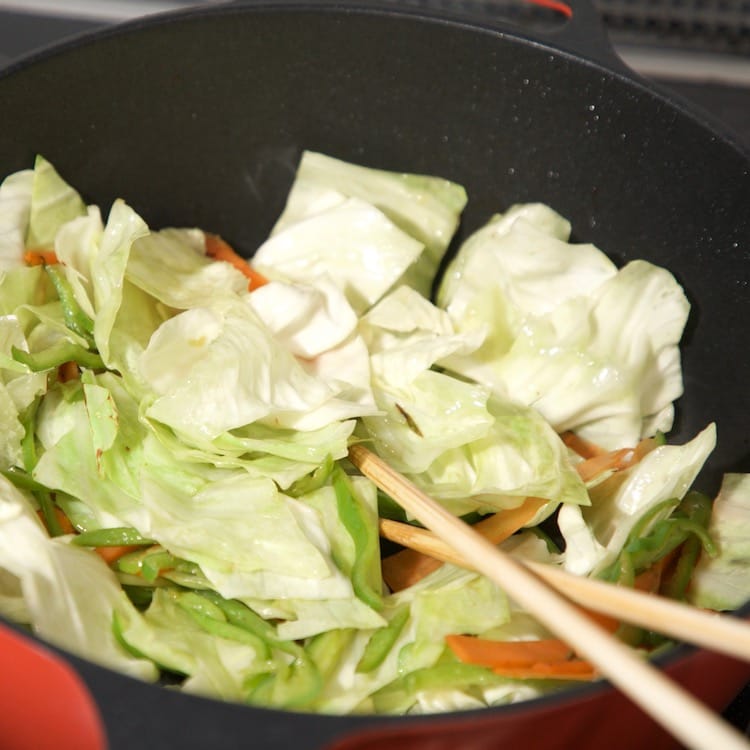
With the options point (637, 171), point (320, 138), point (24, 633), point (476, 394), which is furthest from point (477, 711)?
point (320, 138)

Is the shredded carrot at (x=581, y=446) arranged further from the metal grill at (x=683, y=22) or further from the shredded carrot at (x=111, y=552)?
the metal grill at (x=683, y=22)

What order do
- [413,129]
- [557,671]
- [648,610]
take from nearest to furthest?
[648,610], [557,671], [413,129]

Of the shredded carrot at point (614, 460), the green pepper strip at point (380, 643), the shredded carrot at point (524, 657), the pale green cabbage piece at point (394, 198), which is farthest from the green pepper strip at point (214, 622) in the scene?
the pale green cabbage piece at point (394, 198)

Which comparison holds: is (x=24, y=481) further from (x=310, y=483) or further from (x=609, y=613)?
(x=609, y=613)

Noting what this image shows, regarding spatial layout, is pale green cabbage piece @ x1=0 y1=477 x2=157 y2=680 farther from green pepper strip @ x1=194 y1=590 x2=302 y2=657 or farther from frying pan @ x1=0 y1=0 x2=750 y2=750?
frying pan @ x1=0 y1=0 x2=750 y2=750

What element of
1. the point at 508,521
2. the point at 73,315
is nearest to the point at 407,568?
the point at 508,521

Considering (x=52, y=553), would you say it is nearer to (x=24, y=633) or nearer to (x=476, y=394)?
(x=24, y=633)
